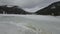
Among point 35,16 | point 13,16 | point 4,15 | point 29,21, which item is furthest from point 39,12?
point 4,15

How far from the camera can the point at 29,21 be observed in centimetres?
107

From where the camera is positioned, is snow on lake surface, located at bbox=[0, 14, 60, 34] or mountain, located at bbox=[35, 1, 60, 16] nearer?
snow on lake surface, located at bbox=[0, 14, 60, 34]

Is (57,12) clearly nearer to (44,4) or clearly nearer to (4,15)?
(44,4)

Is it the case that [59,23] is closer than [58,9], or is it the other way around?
[59,23]

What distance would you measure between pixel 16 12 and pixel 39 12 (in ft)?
0.94

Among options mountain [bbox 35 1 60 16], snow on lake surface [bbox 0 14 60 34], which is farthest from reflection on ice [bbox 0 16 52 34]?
mountain [bbox 35 1 60 16]

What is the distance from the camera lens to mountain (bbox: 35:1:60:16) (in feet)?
3.85

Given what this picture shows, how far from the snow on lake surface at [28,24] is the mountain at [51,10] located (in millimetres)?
54

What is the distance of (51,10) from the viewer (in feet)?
3.91

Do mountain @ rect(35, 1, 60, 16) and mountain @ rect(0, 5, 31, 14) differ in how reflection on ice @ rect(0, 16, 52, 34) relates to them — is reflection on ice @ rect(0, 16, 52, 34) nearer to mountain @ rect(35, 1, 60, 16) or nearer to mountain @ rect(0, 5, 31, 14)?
mountain @ rect(0, 5, 31, 14)

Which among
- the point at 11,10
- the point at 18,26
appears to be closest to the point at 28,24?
the point at 18,26

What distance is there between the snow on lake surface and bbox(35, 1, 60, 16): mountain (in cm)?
5

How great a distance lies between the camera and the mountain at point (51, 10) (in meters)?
1.17

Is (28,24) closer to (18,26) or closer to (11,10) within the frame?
(18,26)
